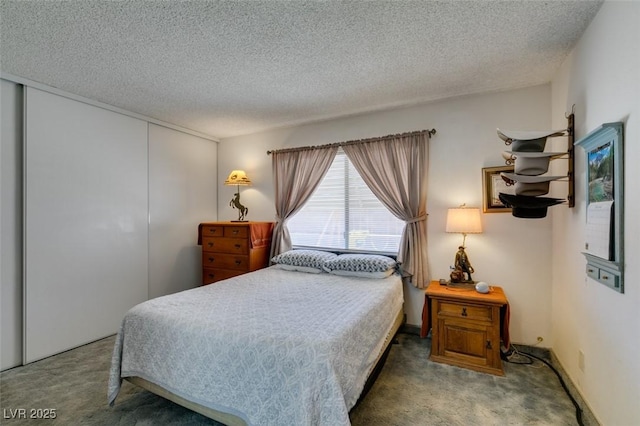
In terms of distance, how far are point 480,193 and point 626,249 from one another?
148 centimetres

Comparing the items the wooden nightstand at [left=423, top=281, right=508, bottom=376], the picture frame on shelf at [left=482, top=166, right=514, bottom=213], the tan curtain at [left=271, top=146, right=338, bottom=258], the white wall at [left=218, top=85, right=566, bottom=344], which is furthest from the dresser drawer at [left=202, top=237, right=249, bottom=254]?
the picture frame on shelf at [left=482, top=166, right=514, bottom=213]

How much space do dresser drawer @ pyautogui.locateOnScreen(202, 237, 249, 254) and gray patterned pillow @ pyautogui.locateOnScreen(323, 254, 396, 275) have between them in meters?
1.13

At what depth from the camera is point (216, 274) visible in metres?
3.77

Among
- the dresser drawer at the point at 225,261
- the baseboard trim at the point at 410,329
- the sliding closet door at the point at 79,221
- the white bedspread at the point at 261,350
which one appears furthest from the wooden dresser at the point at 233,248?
the baseboard trim at the point at 410,329

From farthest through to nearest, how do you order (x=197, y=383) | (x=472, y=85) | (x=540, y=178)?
(x=472, y=85) → (x=540, y=178) → (x=197, y=383)

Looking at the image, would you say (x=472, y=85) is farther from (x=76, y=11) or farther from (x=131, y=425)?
(x=131, y=425)

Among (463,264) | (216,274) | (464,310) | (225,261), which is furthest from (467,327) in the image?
(216,274)

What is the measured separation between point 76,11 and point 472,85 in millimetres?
3132

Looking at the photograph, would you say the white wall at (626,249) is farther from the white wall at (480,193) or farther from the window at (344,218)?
the window at (344,218)

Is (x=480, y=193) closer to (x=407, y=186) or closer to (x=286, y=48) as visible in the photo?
(x=407, y=186)

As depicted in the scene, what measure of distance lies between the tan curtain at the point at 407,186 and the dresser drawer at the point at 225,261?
1.84 m

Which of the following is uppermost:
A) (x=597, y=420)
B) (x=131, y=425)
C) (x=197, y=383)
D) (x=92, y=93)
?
(x=92, y=93)

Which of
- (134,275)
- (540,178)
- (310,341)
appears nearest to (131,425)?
(310,341)

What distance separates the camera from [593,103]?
1.80 m
